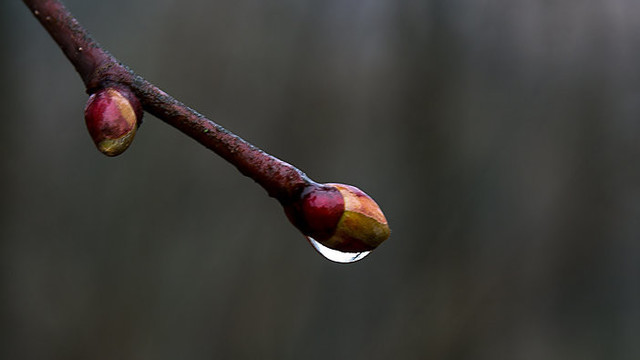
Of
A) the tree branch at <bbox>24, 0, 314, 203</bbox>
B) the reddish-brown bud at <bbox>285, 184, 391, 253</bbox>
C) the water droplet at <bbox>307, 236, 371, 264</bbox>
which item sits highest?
the tree branch at <bbox>24, 0, 314, 203</bbox>

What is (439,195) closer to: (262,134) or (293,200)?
(262,134)

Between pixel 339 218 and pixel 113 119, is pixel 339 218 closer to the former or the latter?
pixel 339 218

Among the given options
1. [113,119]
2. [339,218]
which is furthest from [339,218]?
[113,119]

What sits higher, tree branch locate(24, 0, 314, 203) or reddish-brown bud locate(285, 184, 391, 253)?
tree branch locate(24, 0, 314, 203)

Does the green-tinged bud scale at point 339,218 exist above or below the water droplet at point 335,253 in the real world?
above
